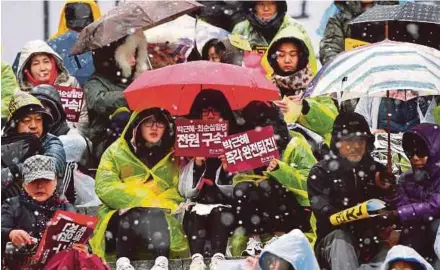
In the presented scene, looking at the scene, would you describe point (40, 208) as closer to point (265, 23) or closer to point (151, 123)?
point (151, 123)

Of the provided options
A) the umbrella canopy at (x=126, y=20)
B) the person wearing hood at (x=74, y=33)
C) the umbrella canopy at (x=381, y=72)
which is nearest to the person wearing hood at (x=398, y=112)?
the umbrella canopy at (x=381, y=72)

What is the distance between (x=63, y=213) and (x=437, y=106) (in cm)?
426

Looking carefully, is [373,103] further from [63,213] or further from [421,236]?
[63,213]

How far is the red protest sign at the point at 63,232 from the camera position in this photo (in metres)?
13.5

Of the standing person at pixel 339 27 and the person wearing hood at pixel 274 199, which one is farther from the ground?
the standing person at pixel 339 27

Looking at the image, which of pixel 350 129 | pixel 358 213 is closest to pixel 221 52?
pixel 350 129

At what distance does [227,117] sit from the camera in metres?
15.0

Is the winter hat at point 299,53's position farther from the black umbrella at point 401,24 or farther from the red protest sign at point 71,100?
the red protest sign at point 71,100

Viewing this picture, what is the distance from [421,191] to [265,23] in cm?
388

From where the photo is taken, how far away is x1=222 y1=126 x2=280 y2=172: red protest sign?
1455 cm

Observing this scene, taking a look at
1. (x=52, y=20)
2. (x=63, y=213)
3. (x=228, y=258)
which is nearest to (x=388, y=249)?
(x=228, y=258)

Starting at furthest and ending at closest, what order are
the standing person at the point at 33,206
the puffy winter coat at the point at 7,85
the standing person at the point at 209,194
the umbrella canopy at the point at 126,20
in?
the umbrella canopy at the point at 126,20, the puffy winter coat at the point at 7,85, the standing person at the point at 209,194, the standing person at the point at 33,206

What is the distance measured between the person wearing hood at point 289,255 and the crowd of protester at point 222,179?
1 cm

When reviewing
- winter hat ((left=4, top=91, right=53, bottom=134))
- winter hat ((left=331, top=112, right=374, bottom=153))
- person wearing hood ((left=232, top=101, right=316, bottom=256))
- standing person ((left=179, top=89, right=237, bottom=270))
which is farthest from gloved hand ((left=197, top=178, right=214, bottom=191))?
winter hat ((left=4, top=91, right=53, bottom=134))
